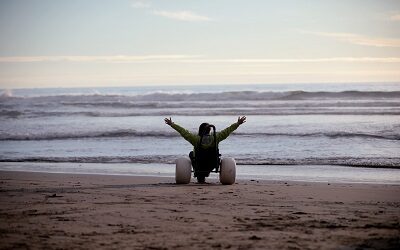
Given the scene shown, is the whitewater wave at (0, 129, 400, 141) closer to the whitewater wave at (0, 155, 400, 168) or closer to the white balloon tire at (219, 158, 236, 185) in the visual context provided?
the whitewater wave at (0, 155, 400, 168)

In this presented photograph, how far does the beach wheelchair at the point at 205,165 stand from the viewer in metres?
11.0

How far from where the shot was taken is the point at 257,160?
15.5 metres

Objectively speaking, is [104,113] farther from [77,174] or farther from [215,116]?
[77,174]

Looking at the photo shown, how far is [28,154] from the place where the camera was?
57.6 feet

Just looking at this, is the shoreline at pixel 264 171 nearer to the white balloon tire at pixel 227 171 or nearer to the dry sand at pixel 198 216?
the dry sand at pixel 198 216

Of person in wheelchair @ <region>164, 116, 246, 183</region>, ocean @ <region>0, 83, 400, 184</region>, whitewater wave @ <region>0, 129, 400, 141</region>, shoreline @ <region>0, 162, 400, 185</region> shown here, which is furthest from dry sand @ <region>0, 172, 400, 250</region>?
whitewater wave @ <region>0, 129, 400, 141</region>

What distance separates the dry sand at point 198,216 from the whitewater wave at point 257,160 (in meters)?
3.72

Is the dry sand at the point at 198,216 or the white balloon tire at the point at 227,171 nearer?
the dry sand at the point at 198,216

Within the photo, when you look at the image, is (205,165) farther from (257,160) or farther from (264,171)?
(257,160)

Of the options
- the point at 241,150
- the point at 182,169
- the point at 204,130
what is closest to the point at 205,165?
the point at 182,169

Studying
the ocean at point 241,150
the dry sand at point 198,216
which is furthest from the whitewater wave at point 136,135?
the dry sand at point 198,216

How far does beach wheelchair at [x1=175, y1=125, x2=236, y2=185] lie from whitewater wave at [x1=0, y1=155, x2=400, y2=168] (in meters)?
3.92

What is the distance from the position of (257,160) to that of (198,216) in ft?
27.0

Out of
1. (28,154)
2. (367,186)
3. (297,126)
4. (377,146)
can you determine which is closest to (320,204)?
(367,186)
